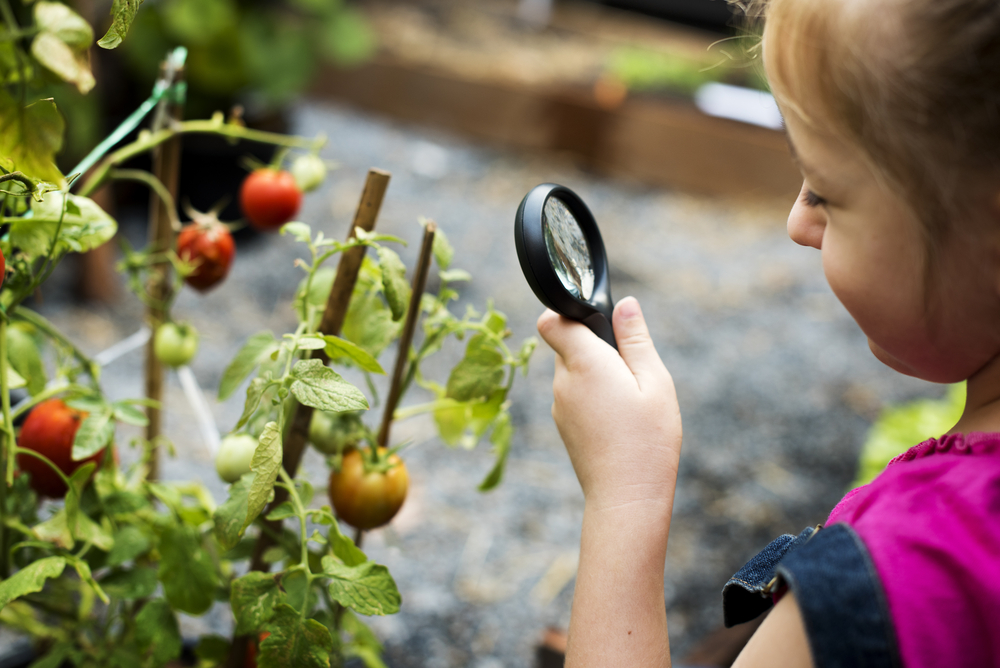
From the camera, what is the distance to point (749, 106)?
8.91ft

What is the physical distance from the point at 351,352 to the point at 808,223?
27 centimetres

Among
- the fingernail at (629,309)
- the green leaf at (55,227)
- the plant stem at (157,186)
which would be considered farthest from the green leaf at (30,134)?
the fingernail at (629,309)

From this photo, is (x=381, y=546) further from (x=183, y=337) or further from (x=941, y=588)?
(x=941, y=588)

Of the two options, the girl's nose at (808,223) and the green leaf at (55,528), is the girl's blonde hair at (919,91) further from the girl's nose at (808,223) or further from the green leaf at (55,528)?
the green leaf at (55,528)

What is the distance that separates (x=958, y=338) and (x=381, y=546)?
927 millimetres

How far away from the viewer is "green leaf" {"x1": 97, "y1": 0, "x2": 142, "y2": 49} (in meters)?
0.35

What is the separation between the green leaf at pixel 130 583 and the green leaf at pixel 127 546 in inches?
0.4

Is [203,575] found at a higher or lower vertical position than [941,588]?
lower

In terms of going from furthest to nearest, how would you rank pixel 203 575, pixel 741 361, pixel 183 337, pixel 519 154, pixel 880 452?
pixel 519 154 → pixel 741 361 → pixel 880 452 → pixel 183 337 → pixel 203 575

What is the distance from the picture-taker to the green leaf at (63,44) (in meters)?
0.52

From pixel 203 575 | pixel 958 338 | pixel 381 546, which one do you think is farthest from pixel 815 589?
pixel 381 546

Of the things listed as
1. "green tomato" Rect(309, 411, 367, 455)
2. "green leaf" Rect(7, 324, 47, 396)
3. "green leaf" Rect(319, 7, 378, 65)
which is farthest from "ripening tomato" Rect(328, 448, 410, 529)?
"green leaf" Rect(319, 7, 378, 65)

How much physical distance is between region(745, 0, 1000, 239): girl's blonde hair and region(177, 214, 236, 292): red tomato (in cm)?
49

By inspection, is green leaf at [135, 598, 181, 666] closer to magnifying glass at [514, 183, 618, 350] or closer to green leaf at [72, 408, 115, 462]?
green leaf at [72, 408, 115, 462]
